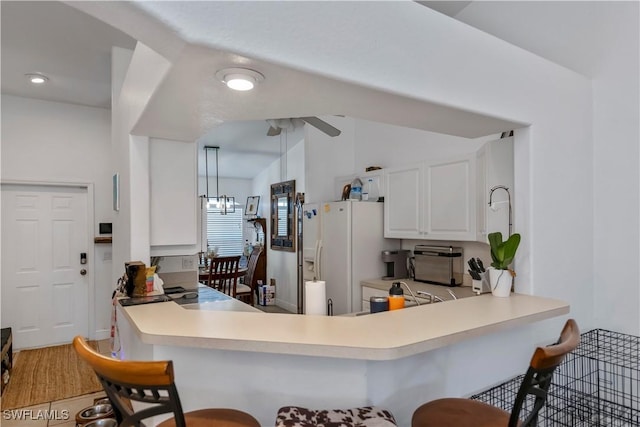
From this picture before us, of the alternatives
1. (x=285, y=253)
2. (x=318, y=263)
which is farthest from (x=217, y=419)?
(x=285, y=253)

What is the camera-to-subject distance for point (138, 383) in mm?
1021

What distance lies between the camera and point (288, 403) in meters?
A: 1.55

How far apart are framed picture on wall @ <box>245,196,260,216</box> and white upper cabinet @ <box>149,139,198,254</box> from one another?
4.90 m

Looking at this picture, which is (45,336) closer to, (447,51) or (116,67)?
(116,67)

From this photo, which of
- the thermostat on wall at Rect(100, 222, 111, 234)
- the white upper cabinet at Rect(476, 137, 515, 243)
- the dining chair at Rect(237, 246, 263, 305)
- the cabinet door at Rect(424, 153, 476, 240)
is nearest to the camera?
the white upper cabinet at Rect(476, 137, 515, 243)

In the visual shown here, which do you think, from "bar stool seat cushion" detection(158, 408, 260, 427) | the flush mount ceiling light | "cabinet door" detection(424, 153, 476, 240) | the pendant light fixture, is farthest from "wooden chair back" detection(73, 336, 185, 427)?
the pendant light fixture

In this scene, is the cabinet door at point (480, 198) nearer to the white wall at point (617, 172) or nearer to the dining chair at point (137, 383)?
the white wall at point (617, 172)

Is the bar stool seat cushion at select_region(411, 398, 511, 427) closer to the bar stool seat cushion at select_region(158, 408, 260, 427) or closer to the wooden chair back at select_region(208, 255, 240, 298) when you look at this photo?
the bar stool seat cushion at select_region(158, 408, 260, 427)

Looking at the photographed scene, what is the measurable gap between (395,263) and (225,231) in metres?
5.20

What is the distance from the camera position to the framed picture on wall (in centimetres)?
765

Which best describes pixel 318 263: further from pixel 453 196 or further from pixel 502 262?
pixel 502 262

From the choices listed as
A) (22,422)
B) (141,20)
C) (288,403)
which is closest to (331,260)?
(288,403)

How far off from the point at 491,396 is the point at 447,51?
1.80 meters

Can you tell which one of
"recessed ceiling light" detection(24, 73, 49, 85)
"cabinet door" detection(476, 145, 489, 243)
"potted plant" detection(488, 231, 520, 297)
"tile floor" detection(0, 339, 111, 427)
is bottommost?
"tile floor" detection(0, 339, 111, 427)
